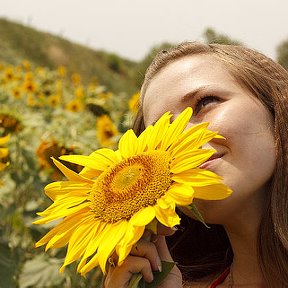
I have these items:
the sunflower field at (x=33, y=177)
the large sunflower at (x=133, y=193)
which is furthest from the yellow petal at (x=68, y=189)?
the sunflower field at (x=33, y=177)

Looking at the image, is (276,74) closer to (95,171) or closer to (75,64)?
(95,171)

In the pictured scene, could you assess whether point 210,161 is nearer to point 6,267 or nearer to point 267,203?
point 267,203

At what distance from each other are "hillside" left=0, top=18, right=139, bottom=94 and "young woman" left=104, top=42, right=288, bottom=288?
1201 centimetres

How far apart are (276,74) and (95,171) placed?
0.47m

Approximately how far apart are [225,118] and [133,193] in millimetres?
268

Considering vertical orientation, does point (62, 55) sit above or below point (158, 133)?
below

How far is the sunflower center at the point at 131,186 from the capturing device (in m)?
0.73

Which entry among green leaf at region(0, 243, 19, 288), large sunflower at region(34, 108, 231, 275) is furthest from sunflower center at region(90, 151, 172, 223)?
green leaf at region(0, 243, 19, 288)

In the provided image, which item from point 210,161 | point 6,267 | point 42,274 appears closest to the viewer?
point 210,161

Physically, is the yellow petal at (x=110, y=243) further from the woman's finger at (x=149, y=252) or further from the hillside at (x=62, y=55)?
the hillside at (x=62, y=55)

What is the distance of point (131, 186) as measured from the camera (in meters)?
0.76

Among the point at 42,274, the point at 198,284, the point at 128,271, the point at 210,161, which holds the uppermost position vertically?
the point at 210,161

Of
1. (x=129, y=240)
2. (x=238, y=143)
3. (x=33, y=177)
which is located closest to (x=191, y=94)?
(x=238, y=143)

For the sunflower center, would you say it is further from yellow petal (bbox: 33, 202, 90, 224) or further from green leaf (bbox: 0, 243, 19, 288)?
green leaf (bbox: 0, 243, 19, 288)
